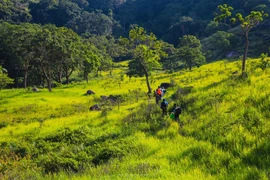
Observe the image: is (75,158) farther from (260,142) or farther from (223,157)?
(260,142)

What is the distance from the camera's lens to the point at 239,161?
861cm

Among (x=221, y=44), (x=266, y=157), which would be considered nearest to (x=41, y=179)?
(x=266, y=157)

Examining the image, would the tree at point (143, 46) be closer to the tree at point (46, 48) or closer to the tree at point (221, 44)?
the tree at point (46, 48)

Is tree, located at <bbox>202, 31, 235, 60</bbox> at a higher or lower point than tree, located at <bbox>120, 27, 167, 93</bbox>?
higher

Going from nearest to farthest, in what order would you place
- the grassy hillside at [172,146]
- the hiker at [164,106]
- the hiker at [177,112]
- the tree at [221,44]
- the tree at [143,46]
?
the grassy hillside at [172,146]
the hiker at [177,112]
the hiker at [164,106]
the tree at [143,46]
the tree at [221,44]

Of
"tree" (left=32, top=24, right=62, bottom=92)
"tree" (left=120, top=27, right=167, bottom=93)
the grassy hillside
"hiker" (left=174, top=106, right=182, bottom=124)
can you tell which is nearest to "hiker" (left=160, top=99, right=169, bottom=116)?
the grassy hillside

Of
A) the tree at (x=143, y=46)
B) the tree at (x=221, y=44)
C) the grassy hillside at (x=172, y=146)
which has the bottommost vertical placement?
the grassy hillside at (x=172, y=146)

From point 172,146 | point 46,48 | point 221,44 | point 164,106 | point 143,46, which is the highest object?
point 221,44

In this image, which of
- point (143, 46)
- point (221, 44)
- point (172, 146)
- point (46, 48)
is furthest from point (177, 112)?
point (221, 44)

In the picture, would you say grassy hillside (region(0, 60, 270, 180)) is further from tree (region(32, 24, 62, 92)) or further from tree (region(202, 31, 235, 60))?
tree (region(202, 31, 235, 60))

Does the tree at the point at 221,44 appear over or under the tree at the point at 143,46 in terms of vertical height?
over

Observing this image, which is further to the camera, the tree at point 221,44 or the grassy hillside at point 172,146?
the tree at point 221,44

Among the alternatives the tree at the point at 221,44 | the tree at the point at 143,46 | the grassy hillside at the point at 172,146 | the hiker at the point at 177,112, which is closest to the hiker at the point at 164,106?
the grassy hillside at the point at 172,146

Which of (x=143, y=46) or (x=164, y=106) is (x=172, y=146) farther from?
(x=143, y=46)
